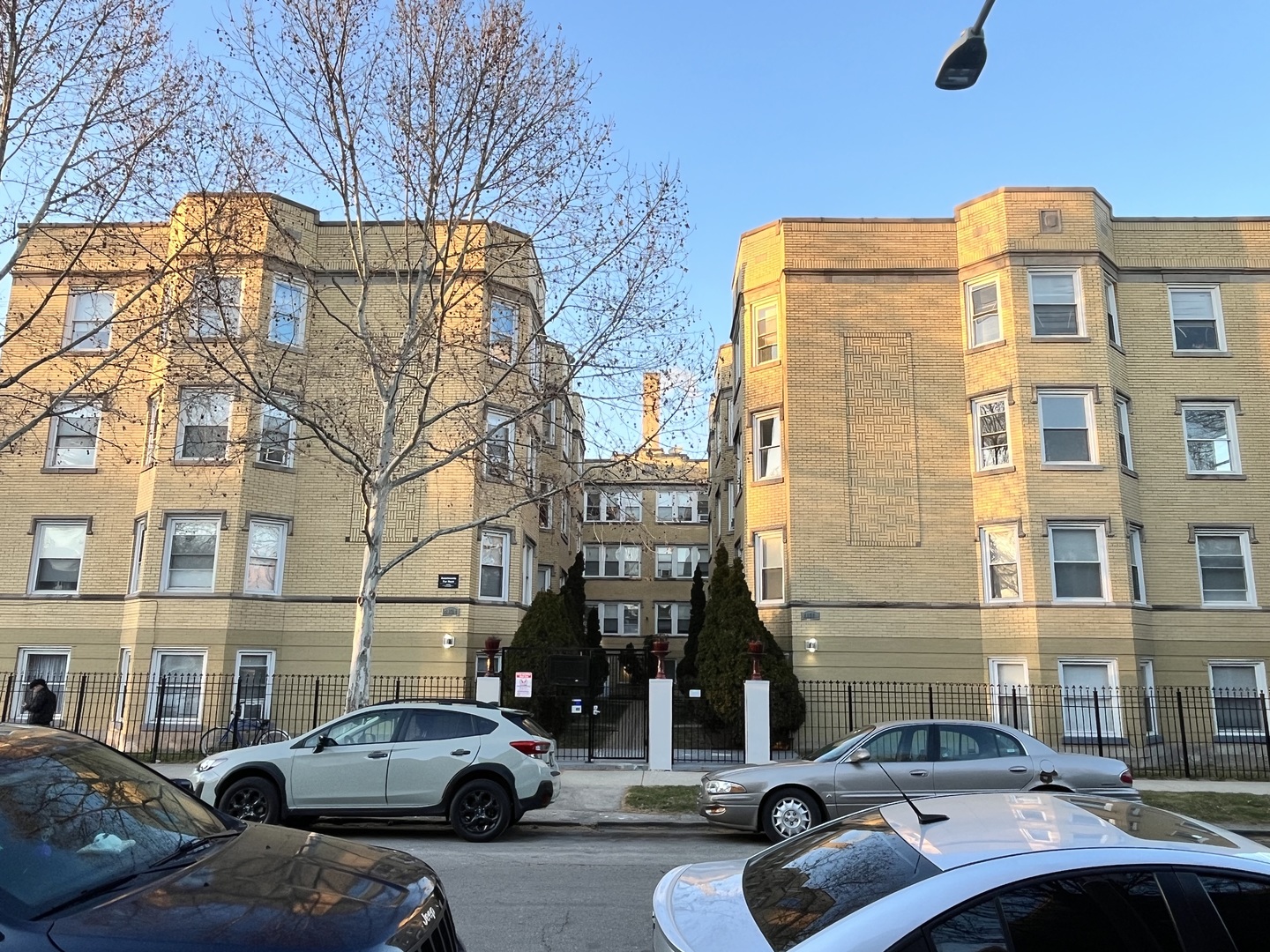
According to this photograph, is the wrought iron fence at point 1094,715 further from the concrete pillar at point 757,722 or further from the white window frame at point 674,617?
the white window frame at point 674,617

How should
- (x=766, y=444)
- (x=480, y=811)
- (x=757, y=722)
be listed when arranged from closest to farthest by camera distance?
(x=480, y=811) → (x=757, y=722) → (x=766, y=444)

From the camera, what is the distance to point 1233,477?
2106cm

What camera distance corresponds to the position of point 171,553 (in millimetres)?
20141

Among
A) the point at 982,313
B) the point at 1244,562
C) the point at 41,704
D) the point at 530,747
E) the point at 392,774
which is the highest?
the point at 982,313

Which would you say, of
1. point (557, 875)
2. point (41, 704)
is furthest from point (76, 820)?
point (41, 704)

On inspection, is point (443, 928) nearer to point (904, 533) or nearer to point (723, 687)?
point (723, 687)

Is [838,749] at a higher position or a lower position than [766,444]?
lower

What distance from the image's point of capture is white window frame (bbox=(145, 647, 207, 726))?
1911cm

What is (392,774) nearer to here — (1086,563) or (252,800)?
(252,800)

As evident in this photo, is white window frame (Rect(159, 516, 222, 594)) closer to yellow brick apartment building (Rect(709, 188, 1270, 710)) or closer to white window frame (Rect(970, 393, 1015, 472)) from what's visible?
yellow brick apartment building (Rect(709, 188, 1270, 710))

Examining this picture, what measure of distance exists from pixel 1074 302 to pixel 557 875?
60.6 feet

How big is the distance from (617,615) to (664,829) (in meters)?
31.7

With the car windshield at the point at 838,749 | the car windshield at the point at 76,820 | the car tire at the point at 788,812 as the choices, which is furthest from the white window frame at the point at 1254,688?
the car windshield at the point at 76,820

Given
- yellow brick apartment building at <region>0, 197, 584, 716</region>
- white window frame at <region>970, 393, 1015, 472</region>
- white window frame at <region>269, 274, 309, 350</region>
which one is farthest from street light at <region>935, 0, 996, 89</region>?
white window frame at <region>269, 274, 309, 350</region>
